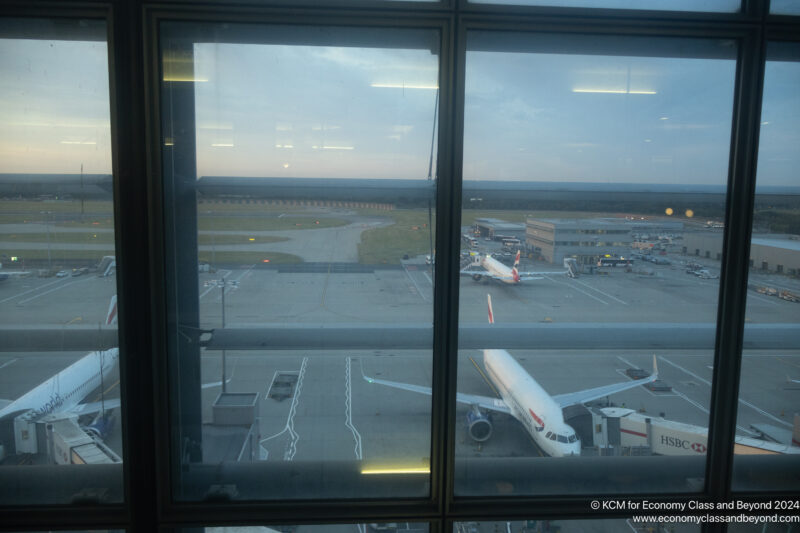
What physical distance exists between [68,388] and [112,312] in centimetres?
44

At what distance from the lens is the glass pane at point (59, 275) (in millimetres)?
2195

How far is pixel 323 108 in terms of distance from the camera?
234 centimetres

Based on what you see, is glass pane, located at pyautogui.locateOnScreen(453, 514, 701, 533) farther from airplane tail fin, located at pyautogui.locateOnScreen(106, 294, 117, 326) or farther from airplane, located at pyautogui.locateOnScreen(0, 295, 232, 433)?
airplane tail fin, located at pyautogui.locateOnScreen(106, 294, 117, 326)

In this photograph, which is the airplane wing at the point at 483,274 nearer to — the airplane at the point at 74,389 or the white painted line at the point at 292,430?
the white painted line at the point at 292,430

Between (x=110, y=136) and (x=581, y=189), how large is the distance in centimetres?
222

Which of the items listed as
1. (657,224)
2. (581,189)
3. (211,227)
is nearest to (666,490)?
(657,224)

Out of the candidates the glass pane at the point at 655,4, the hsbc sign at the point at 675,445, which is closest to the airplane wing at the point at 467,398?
the hsbc sign at the point at 675,445

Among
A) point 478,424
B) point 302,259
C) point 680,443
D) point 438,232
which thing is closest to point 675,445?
point 680,443

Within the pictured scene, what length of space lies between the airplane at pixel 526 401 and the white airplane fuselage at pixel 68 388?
125 centimetres

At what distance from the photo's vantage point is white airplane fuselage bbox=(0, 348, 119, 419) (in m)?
2.25

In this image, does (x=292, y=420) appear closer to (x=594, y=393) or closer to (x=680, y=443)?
(x=594, y=393)

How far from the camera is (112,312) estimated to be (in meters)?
2.24

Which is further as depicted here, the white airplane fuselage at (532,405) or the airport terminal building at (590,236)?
the airport terminal building at (590,236)

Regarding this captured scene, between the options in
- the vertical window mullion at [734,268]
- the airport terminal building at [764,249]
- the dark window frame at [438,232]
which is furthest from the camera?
the airport terminal building at [764,249]
